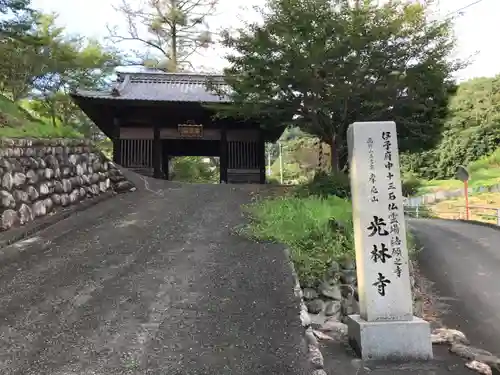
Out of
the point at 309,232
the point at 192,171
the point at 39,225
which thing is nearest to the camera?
the point at 309,232

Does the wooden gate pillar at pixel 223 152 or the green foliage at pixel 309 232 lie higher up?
the wooden gate pillar at pixel 223 152

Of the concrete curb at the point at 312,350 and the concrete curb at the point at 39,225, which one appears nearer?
the concrete curb at the point at 312,350

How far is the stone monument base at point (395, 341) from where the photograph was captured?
4387mm

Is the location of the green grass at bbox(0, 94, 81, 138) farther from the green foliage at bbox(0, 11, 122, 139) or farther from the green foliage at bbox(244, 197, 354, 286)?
the green foliage at bbox(0, 11, 122, 139)

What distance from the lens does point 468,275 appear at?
9.20 metres

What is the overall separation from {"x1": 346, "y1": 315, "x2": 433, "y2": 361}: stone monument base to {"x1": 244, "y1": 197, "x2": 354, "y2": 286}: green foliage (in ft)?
4.12

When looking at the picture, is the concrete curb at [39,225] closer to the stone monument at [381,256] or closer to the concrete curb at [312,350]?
the concrete curb at [312,350]

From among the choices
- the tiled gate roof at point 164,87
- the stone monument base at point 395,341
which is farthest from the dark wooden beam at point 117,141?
the stone monument base at point 395,341

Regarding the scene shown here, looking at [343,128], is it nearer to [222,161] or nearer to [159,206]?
[159,206]

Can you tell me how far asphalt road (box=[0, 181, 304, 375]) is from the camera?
3098 millimetres

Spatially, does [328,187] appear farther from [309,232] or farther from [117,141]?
[117,141]

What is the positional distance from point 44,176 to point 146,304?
13.5ft

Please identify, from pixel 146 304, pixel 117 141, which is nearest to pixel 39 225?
pixel 146 304

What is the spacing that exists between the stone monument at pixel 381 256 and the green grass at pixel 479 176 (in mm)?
26120
